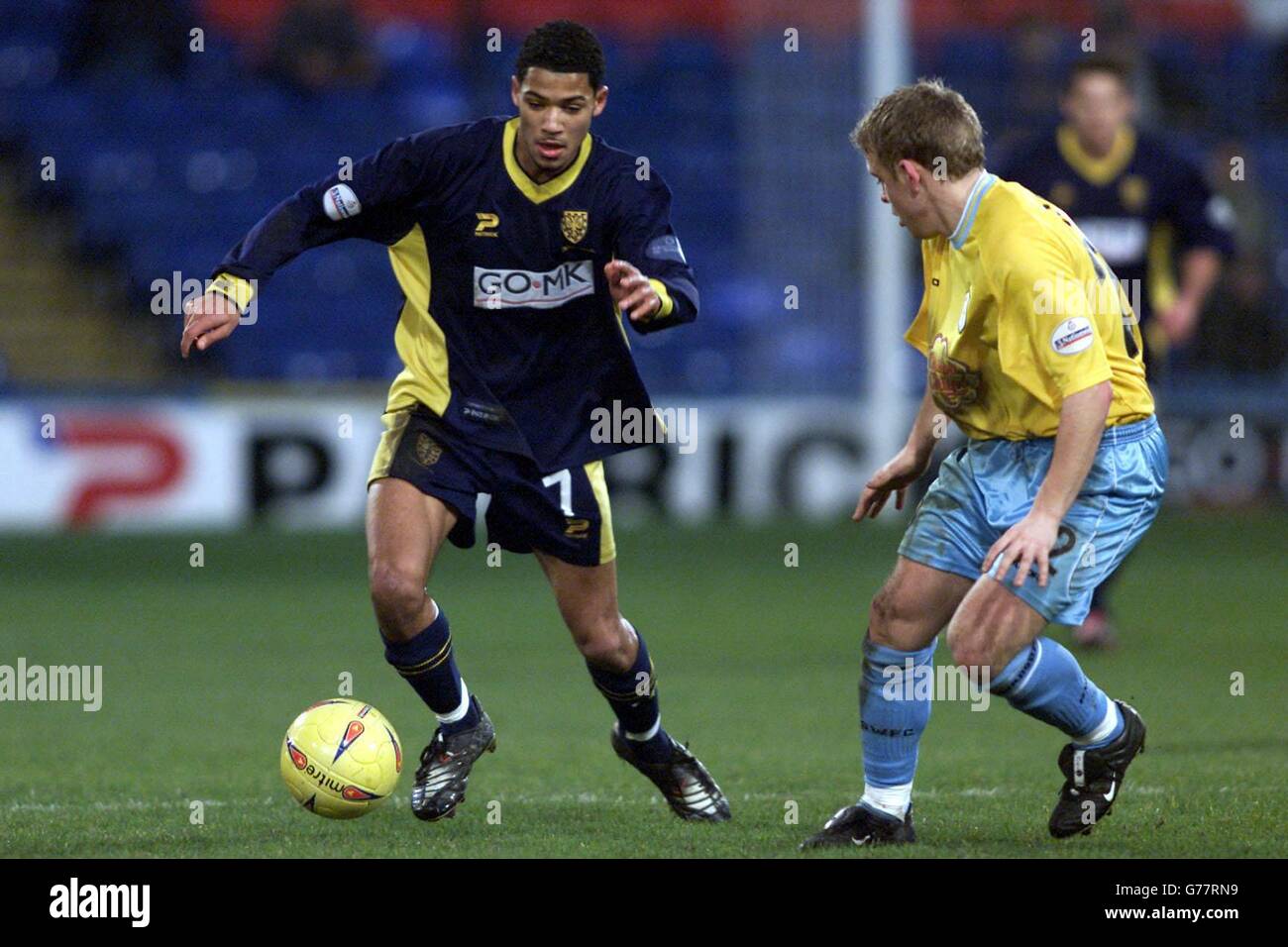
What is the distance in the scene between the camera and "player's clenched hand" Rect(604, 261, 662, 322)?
4.86 m

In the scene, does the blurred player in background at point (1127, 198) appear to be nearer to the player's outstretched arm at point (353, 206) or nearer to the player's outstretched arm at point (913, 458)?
the player's outstretched arm at point (913, 458)

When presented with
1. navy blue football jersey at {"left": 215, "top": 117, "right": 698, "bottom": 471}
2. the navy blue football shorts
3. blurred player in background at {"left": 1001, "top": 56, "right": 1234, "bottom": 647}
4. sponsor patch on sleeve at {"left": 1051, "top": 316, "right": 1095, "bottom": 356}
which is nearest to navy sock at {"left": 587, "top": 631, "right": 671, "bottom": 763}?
the navy blue football shorts

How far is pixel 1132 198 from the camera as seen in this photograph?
29.8 feet

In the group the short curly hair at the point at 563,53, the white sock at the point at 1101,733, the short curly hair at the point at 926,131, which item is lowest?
the white sock at the point at 1101,733

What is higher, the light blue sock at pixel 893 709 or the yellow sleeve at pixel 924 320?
the yellow sleeve at pixel 924 320

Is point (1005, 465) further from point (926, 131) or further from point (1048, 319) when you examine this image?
point (926, 131)

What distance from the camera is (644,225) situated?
5445mm

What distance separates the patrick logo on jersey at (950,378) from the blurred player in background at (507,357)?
2.74 ft

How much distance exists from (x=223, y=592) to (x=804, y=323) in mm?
6154

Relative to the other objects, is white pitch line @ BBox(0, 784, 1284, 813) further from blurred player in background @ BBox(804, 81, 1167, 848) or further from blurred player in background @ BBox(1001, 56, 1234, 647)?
blurred player in background @ BBox(1001, 56, 1234, 647)

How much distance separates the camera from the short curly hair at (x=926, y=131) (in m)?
4.69

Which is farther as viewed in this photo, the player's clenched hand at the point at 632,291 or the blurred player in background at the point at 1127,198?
the blurred player in background at the point at 1127,198

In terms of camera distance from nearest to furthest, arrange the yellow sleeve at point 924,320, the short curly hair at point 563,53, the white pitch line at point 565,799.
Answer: the yellow sleeve at point 924,320 → the short curly hair at point 563,53 → the white pitch line at point 565,799

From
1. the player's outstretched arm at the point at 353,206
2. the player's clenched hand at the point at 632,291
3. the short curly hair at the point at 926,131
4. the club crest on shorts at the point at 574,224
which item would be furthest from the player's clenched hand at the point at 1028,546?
the player's outstretched arm at the point at 353,206
